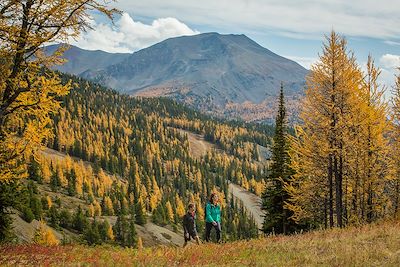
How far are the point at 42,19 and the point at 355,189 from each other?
69.1 feet

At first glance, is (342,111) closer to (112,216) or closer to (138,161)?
(112,216)

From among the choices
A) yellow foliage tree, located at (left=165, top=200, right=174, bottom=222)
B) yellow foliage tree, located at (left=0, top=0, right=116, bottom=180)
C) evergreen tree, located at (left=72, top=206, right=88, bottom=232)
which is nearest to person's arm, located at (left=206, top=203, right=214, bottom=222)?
yellow foliage tree, located at (left=0, top=0, right=116, bottom=180)

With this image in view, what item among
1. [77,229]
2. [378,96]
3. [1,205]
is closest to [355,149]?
[378,96]

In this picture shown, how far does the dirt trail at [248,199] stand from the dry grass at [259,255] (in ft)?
519

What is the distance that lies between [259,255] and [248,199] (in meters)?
174

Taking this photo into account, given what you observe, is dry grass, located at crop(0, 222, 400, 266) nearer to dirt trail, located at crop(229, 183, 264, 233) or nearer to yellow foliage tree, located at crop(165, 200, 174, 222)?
yellow foliage tree, located at crop(165, 200, 174, 222)

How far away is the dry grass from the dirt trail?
158 meters

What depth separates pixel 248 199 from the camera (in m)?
181

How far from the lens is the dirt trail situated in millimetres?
169512

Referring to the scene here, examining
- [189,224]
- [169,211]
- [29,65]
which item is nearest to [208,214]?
[189,224]

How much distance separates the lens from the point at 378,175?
2377cm

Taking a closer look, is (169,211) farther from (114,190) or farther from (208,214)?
(208,214)

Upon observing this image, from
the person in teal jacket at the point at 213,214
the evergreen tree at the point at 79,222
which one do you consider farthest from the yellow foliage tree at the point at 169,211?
the person in teal jacket at the point at 213,214

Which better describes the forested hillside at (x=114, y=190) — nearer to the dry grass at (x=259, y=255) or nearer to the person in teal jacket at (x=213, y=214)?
the person in teal jacket at (x=213, y=214)
